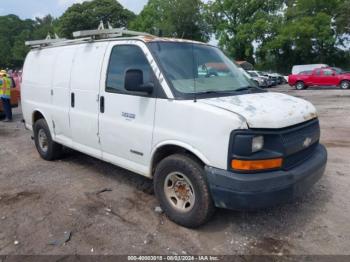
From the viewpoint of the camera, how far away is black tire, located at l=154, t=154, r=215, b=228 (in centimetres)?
370

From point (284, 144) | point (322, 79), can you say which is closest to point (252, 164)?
point (284, 144)

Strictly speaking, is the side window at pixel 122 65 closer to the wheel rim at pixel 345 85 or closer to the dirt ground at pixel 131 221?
Result: the dirt ground at pixel 131 221

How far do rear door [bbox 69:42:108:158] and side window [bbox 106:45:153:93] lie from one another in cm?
25

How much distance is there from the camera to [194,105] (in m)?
3.70

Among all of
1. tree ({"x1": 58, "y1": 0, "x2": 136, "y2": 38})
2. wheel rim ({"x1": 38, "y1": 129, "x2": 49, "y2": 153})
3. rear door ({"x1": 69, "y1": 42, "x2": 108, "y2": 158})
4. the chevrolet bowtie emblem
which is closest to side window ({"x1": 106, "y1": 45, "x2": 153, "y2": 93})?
rear door ({"x1": 69, "y1": 42, "x2": 108, "y2": 158})

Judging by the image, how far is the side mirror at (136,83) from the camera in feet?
13.0

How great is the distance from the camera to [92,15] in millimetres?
64125

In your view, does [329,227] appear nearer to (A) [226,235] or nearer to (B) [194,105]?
(A) [226,235]

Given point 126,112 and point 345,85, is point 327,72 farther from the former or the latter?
point 126,112

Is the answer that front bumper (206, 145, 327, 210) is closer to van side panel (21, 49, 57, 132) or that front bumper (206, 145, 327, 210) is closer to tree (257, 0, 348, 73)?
van side panel (21, 49, 57, 132)

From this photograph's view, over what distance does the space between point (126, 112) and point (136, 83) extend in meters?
0.60

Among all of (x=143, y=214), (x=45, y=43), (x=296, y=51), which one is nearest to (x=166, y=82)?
(x=143, y=214)

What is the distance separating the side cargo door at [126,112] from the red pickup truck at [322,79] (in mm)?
25076

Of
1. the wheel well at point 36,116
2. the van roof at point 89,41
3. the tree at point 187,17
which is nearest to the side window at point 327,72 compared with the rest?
the tree at point 187,17
